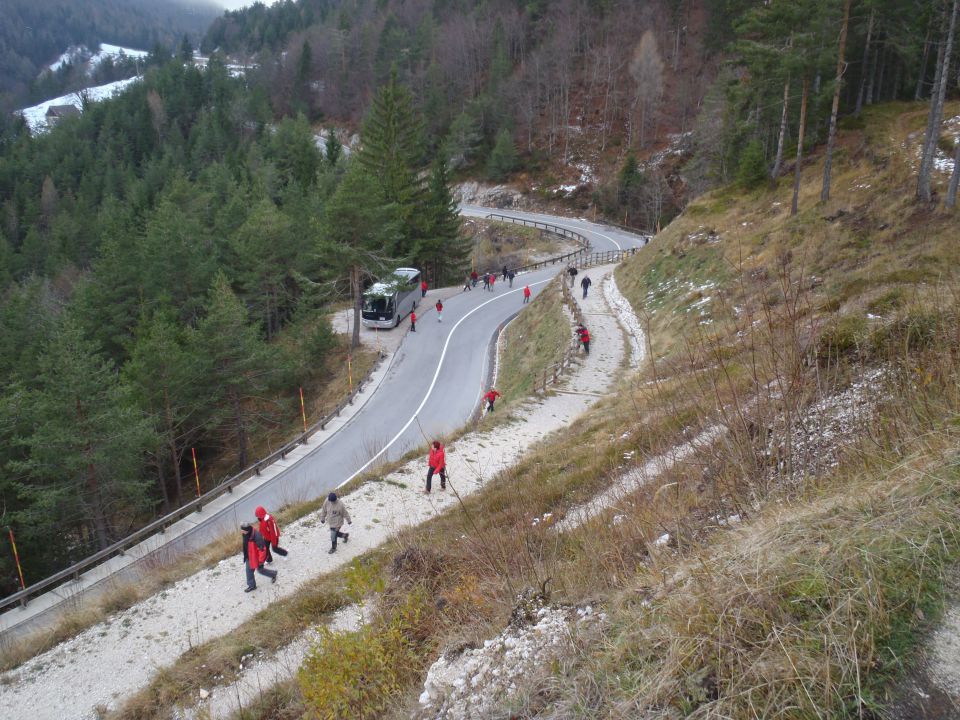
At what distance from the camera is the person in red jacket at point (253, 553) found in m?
9.32

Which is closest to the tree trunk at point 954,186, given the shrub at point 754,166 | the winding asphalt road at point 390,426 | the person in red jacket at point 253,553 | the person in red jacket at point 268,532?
the shrub at point 754,166

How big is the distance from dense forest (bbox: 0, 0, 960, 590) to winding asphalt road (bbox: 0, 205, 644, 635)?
4704 mm

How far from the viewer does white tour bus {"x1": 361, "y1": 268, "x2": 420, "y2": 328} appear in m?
30.9

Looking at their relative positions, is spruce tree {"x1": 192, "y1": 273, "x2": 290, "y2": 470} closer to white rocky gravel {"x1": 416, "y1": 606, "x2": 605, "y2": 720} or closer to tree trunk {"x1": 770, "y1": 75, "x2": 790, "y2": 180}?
white rocky gravel {"x1": 416, "y1": 606, "x2": 605, "y2": 720}

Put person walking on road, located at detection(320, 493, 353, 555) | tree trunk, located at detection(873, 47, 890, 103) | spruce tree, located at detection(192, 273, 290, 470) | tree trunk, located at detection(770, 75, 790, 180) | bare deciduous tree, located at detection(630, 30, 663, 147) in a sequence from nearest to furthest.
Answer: person walking on road, located at detection(320, 493, 353, 555)
spruce tree, located at detection(192, 273, 290, 470)
tree trunk, located at detection(770, 75, 790, 180)
tree trunk, located at detection(873, 47, 890, 103)
bare deciduous tree, located at detection(630, 30, 663, 147)

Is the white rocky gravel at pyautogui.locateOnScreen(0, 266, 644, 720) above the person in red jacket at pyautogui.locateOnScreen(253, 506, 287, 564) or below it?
below

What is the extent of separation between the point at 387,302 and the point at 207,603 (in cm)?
2357

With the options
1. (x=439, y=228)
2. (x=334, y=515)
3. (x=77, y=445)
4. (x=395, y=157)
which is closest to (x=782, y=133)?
(x=439, y=228)

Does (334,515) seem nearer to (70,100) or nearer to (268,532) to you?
(268,532)

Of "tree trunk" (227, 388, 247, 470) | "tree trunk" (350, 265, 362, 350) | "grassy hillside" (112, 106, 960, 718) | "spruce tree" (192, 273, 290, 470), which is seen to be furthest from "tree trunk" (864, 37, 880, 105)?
"tree trunk" (227, 388, 247, 470)

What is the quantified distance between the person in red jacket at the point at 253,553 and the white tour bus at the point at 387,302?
22065 mm

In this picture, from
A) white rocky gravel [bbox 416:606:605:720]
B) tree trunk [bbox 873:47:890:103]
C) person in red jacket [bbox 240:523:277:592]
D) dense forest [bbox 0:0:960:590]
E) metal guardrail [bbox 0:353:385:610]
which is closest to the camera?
white rocky gravel [bbox 416:606:605:720]

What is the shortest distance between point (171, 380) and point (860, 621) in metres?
25.0

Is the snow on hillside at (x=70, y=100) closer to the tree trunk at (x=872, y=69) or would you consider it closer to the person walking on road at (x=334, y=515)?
the tree trunk at (x=872, y=69)
